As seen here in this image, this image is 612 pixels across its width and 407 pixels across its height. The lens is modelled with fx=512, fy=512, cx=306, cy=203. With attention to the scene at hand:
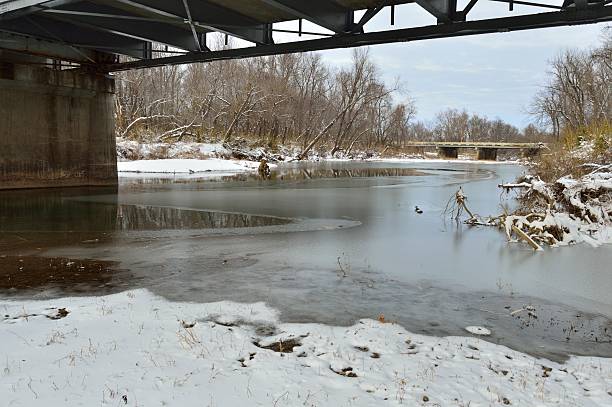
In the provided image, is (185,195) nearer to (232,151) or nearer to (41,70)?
(41,70)

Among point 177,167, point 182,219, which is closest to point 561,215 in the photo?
point 182,219

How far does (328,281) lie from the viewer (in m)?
7.36

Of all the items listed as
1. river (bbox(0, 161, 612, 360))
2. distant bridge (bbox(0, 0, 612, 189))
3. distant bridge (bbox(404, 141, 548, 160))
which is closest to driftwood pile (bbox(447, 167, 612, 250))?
river (bbox(0, 161, 612, 360))

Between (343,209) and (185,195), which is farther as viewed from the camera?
(185,195)

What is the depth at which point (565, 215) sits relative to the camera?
11797 mm

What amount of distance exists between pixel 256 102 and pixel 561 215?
45.8m

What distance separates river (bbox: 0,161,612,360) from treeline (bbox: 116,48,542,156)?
34215 mm

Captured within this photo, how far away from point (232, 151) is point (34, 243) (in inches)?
1580

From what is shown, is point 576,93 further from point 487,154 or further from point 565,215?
point 487,154

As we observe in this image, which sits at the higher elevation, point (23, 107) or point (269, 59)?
point (269, 59)

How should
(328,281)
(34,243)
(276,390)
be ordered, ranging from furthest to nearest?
(34,243) < (328,281) < (276,390)

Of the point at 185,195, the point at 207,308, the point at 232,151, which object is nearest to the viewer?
the point at 207,308

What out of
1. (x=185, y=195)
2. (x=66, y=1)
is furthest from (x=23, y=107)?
(x=66, y=1)

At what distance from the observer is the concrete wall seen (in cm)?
1989
